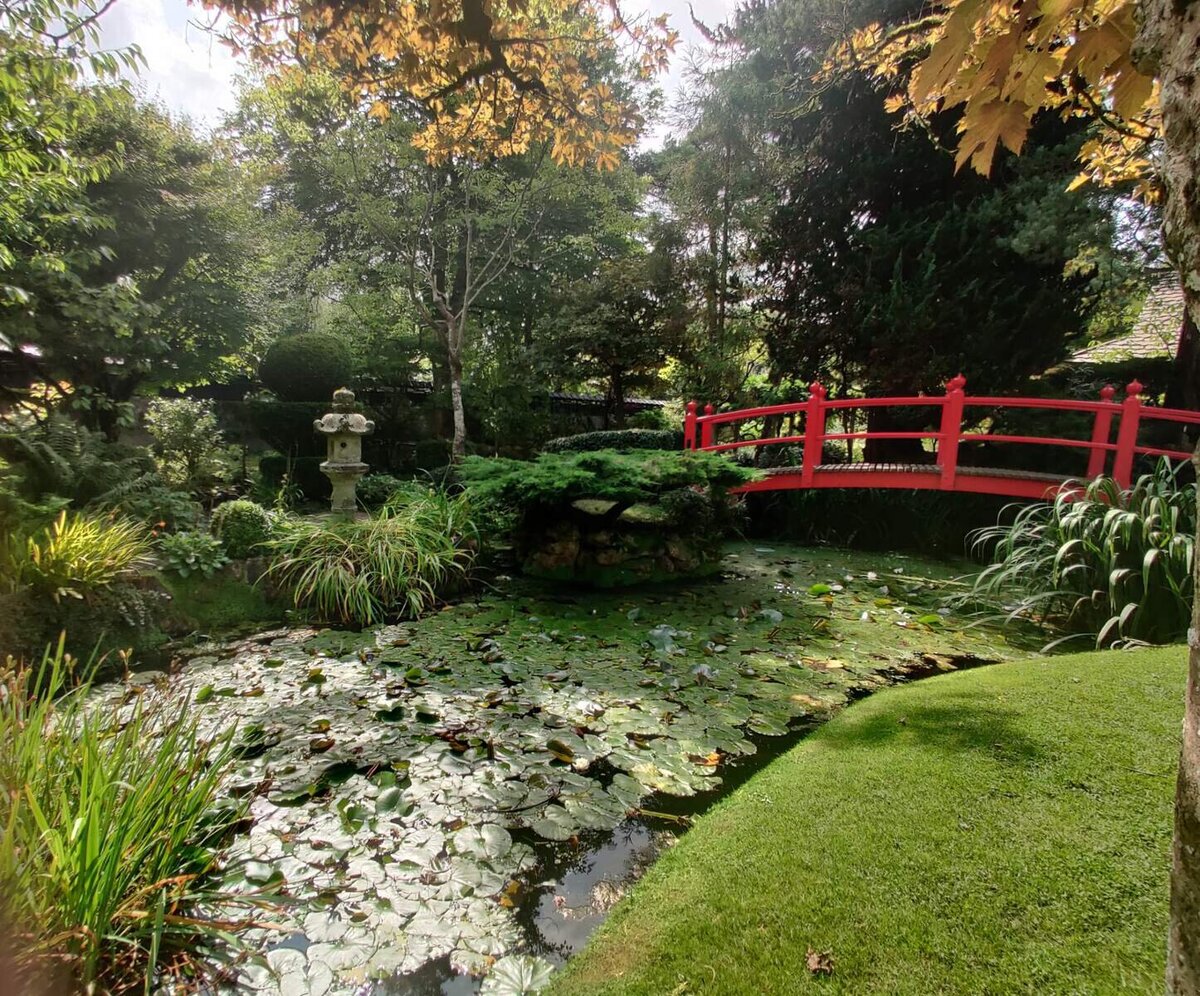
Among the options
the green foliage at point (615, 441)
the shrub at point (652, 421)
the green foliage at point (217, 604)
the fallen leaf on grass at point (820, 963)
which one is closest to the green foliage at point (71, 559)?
the green foliage at point (217, 604)

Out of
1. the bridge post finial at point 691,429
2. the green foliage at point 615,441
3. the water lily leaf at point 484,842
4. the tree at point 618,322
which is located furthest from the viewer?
the tree at point 618,322

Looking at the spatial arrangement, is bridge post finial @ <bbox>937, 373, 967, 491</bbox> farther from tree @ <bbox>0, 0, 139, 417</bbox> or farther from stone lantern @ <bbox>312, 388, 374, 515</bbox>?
tree @ <bbox>0, 0, 139, 417</bbox>

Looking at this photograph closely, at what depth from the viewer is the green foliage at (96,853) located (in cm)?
117

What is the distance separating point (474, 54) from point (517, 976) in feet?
13.1

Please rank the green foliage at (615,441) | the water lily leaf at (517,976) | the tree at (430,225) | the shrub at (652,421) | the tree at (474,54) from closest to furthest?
the water lily leaf at (517,976) < the tree at (474,54) < the green foliage at (615,441) < the tree at (430,225) < the shrub at (652,421)

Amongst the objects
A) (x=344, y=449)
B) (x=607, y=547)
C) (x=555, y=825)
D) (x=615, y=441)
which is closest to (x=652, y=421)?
(x=615, y=441)

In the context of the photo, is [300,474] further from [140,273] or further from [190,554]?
[190,554]

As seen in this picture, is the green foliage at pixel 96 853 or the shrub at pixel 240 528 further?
the shrub at pixel 240 528

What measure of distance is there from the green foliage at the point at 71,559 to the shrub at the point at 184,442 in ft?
6.11

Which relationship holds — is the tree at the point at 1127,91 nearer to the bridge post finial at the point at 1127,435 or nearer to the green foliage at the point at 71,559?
the bridge post finial at the point at 1127,435

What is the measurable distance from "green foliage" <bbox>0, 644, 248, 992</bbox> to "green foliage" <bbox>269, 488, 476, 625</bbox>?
233 centimetres

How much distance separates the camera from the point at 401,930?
1.54 metres

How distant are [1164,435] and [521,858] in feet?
28.1

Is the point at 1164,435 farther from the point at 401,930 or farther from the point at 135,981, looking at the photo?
the point at 135,981
